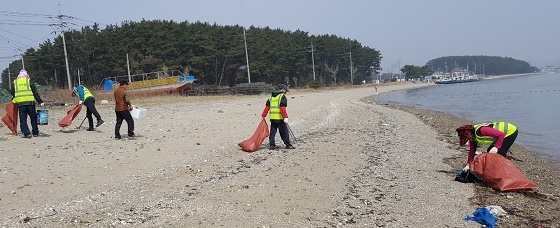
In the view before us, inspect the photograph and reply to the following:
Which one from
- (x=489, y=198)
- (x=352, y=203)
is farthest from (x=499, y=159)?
(x=352, y=203)

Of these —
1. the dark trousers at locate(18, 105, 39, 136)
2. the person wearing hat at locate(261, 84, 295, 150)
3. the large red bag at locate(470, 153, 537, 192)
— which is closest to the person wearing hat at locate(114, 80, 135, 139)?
the dark trousers at locate(18, 105, 39, 136)

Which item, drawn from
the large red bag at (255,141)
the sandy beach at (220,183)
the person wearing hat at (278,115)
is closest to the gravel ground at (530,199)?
the sandy beach at (220,183)

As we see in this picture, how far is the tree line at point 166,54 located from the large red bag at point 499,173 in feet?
150

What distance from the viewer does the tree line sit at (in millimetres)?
59375

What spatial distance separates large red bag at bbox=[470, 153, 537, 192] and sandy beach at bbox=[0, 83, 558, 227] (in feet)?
1.09

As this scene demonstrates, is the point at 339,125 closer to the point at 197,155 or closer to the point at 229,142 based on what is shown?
the point at 229,142

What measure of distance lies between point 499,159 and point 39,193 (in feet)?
25.3

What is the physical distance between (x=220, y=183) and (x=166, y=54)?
54.1 meters

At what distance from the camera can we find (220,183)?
7.78m

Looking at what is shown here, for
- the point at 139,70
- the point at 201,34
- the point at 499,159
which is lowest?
the point at 499,159

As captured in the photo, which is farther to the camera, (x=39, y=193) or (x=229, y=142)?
(x=229, y=142)

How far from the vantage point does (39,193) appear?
22.0ft

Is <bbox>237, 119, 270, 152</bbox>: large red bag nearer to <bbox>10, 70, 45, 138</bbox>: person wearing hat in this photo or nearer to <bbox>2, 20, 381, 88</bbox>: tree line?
<bbox>10, 70, 45, 138</bbox>: person wearing hat

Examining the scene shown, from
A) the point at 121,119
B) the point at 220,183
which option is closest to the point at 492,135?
the point at 220,183
